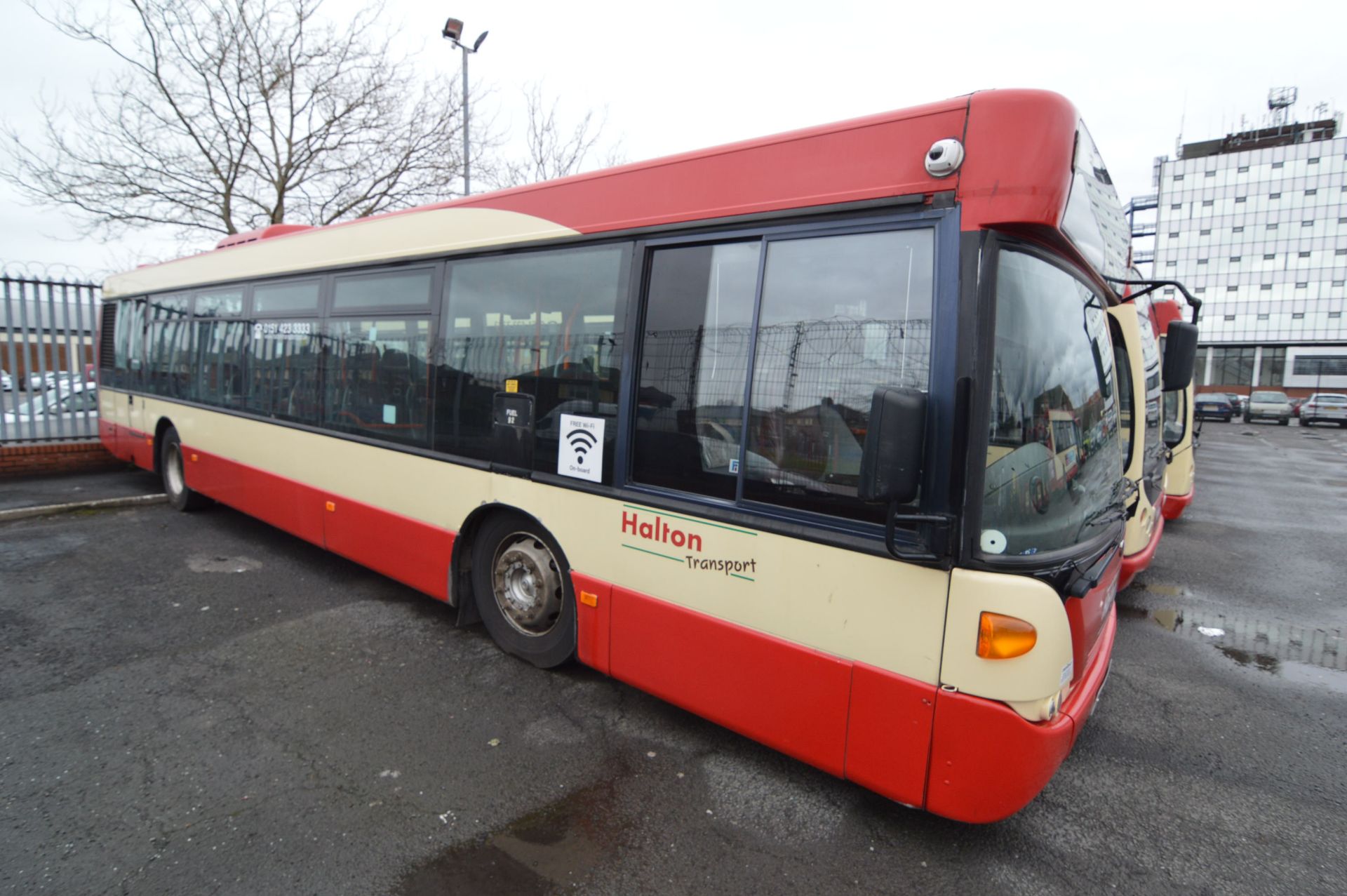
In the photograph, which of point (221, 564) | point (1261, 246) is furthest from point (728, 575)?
point (1261, 246)

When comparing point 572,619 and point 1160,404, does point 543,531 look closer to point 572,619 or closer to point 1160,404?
point 572,619

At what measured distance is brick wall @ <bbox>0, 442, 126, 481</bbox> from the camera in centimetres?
962

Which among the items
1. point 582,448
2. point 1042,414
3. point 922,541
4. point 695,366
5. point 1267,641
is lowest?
point 1267,641

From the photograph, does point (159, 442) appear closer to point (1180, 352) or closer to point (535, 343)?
point (535, 343)

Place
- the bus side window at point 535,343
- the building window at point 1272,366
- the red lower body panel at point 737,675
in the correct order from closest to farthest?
the red lower body panel at point 737,675 < the bus side window at point 535,343 < the building window at point 1272,366

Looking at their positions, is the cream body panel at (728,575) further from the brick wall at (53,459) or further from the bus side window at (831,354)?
the brick wall at (53,459)

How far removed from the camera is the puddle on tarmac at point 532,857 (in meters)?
2.51

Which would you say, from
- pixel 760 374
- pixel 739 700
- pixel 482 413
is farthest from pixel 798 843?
pixel 482 413

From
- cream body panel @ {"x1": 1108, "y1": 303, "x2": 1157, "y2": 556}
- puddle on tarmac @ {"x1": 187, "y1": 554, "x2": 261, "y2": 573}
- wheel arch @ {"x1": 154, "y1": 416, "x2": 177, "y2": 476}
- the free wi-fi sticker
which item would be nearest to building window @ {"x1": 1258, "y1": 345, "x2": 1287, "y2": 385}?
cream body panel @ {"x1": 1108, "y1": 303, "x2": 1157, "y2": 556}

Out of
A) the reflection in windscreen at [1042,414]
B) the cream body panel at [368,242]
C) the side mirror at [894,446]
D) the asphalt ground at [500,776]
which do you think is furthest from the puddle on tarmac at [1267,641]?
the cream body panel at [368,242]

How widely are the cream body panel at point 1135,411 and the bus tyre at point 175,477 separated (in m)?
9.39

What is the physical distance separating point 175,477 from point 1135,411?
9.96m

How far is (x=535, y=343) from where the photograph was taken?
4.00 meters

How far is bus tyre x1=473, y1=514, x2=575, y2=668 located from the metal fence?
32.2 ft
